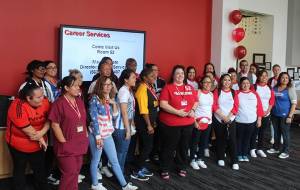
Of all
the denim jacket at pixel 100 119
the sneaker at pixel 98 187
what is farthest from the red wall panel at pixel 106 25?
the sneaker at pixel 98 187

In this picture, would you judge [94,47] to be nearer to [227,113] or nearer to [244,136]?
[227,113]

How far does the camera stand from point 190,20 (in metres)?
6.07

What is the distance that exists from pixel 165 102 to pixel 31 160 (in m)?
1.61

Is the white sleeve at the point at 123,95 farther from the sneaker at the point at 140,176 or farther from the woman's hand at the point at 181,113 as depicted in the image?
the sneaker at the point at 140,176

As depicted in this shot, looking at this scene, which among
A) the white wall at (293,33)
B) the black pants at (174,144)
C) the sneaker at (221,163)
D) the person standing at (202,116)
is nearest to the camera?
the black pants at (174,144)

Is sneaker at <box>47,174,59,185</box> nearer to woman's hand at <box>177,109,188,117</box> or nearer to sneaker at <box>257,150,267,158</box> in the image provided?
woman's hand at <box>177,109,188,117</box>

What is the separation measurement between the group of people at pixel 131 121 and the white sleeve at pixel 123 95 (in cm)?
1

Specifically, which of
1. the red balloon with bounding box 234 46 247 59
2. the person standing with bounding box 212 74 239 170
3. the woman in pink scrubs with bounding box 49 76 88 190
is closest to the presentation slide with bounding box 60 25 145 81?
the person standing with bounding box 212 74 239 170

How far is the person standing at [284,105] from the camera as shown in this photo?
17.2 feet

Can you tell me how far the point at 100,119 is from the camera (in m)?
3.45

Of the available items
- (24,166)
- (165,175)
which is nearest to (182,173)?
(165,175)

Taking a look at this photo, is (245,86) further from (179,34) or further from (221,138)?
(179,34)

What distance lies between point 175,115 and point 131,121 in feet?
1.72

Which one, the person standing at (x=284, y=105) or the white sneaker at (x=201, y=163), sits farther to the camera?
the person standing at (x=284, y=105)
